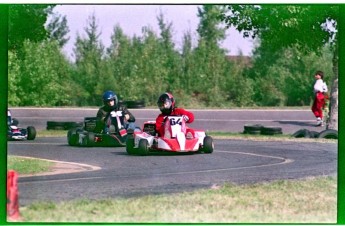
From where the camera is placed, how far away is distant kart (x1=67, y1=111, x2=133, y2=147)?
19359mm

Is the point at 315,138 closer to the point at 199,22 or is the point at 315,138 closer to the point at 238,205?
the point at 199,22

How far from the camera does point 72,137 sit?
64.2 feet

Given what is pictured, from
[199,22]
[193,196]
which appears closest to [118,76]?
[199,22]

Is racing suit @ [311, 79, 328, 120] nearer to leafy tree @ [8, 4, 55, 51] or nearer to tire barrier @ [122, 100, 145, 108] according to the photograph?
tire barrier @ [122, 100, 145, 108]

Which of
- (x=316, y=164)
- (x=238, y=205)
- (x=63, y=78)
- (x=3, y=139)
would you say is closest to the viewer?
(x=238, y=205)

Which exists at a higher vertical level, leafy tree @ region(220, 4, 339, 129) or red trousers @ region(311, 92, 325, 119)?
leafy tree @ region(220, 4, 339, 129)

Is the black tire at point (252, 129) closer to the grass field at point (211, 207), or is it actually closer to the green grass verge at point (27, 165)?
the green grass verge at point (27, 165)

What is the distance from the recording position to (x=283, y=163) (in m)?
16.5

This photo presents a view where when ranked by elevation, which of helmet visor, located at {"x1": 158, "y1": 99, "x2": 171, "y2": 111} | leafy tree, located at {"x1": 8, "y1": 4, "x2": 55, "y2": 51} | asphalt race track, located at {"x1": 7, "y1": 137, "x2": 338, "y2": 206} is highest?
leafy tree, located at {"x1": 8, "y1": 4, "x2": 55, "y2": 51}

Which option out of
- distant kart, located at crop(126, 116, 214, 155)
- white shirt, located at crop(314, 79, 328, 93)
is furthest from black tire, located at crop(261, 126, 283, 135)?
distant kart, located at crop(126, 116, 214, 155)

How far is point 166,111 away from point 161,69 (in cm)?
101

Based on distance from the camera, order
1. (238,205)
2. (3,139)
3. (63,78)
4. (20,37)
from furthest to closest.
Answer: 1. (63,78)
2. (20,37)
3. (3,139)
4. (238,205)

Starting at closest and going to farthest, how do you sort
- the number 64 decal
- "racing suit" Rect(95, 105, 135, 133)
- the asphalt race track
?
the asphalt race track < the number 64 decal < "racing suit" Rect(95, 105, 135, 133)

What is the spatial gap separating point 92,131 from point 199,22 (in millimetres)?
4764
